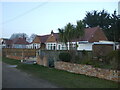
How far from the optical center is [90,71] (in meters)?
12.2

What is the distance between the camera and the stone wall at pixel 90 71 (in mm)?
10188

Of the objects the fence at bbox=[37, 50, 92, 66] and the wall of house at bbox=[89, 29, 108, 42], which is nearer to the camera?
the fence at bbox=[37, 50, 92, 66]

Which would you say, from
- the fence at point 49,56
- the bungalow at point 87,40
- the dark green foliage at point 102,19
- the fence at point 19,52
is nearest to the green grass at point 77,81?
the fence at point 49,56

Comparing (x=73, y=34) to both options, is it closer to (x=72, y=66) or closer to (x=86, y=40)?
(x=72, y=66)

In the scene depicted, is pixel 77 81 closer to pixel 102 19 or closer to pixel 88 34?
pixel 88 34

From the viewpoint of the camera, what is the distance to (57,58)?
18.7 m

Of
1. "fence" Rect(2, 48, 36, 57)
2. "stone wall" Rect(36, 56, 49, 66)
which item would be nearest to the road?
"stone wall" Rect(36, 56, 49, 66)

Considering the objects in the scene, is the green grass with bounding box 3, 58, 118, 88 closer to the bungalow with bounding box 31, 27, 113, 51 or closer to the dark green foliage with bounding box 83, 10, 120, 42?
the bungalow with bounding box 31, 27, 113, 51

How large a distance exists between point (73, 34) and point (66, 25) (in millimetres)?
1399

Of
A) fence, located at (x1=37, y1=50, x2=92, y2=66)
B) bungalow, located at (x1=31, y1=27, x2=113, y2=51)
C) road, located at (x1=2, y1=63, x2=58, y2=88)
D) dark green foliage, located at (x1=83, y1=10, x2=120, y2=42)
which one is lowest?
road, located at (x1=2, y1=63, x2=58, y2=88)

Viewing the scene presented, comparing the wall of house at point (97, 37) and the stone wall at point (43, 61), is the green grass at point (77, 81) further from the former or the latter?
the wall of house at point (97, 37)

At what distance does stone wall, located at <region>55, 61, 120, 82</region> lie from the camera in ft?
33.4

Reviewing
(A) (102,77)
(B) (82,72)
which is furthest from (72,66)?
(A) (102,77)

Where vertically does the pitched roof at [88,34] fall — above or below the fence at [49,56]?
above
